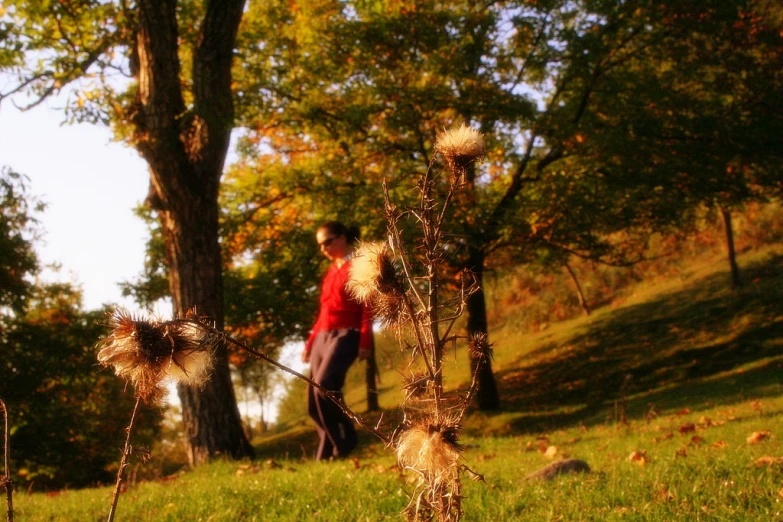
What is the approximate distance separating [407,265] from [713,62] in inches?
616

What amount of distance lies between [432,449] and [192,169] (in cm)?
701

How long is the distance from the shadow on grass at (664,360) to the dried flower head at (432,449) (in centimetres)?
1120

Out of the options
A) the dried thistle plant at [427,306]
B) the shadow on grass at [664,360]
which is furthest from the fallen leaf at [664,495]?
the shadow on grass at [664,360]

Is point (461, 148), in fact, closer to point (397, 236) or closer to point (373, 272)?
point (397, 236)

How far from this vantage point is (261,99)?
13.7 metres

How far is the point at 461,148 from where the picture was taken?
2.18 meters

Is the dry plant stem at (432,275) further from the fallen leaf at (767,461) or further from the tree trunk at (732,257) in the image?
the tree trunk at (732,257)

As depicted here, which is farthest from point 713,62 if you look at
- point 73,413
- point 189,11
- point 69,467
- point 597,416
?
point 69,467

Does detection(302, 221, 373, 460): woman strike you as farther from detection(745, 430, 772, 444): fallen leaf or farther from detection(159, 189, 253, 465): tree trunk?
detection(745, 430, 772, 444): fallen leaf

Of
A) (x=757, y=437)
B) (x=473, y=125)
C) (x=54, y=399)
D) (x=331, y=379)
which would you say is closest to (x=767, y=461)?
(x=757, y=437)

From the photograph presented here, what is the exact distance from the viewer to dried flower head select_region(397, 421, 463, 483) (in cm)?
182

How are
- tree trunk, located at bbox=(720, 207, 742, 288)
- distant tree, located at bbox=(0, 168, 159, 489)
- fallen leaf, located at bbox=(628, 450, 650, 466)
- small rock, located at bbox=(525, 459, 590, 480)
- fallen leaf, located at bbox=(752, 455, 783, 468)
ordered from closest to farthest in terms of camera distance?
fallen leaf, located at bbox=(752, 455, 783, 468) → small rock, located at bbox=(525, 459, 590, 480) → fallen leaf, located at bbox=(628, 450, 650, 466) → distant tree, located at bbox=(0, 168, 159, 489) → tree trunk, located at bbox=(720, 207, 742, 288)

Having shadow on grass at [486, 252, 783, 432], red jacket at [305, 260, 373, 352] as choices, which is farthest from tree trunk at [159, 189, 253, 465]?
shadow on grass at [486, 252, 783, 432]

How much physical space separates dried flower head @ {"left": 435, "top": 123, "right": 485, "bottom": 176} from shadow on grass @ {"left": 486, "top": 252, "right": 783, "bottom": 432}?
1108cm
